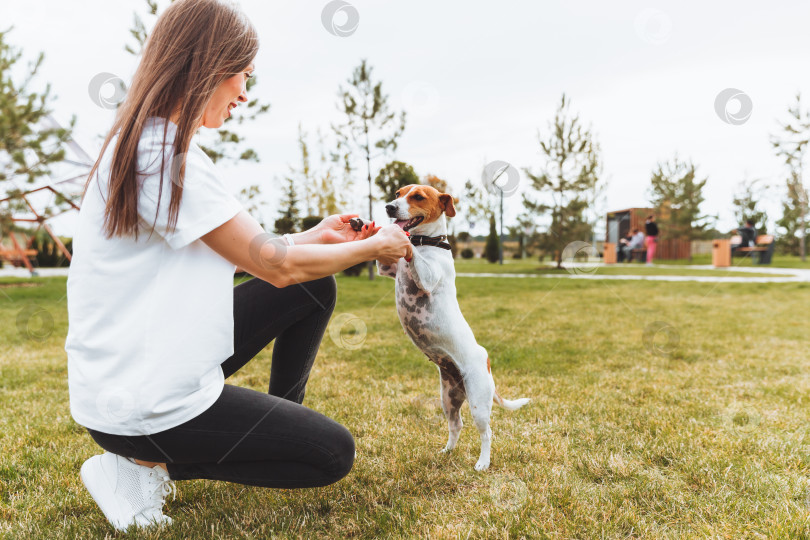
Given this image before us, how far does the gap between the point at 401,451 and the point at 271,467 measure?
1.01 meters

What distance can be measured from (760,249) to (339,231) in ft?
79.1

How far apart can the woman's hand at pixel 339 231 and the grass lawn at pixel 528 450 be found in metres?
1.15

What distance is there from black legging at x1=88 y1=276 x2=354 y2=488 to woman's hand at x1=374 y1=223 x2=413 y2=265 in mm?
635

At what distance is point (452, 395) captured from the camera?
2615 mm

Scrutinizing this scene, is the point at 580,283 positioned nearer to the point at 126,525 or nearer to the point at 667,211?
the point at 667,211

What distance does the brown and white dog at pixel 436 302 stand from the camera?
2.34 m

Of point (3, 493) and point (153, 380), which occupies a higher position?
point (153, 380)

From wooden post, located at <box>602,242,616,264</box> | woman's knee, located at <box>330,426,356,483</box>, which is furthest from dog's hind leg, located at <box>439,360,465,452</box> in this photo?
wooden post, located at <box>602,242,616,264</box>

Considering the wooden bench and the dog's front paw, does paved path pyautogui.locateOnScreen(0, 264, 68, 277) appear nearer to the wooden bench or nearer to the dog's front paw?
the dog's front paw

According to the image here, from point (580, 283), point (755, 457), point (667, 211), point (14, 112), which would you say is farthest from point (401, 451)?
point (667, 211)

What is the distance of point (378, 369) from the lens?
4695mm

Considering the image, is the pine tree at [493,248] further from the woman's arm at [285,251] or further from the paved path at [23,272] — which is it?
the woman's arm at [285,251]

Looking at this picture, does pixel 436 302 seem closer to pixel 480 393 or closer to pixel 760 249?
pixel 480 393

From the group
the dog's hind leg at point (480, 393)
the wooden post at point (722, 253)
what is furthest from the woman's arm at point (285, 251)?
the wooden post at point (722, 253)
